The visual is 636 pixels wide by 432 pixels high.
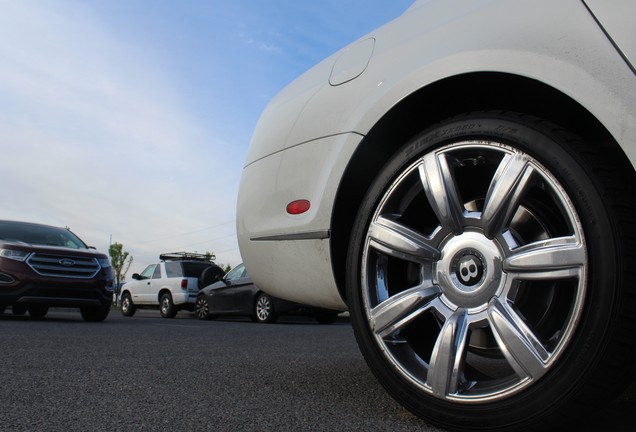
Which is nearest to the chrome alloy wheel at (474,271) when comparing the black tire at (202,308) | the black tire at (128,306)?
the black tire at (202,308)

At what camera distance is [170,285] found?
1409cm

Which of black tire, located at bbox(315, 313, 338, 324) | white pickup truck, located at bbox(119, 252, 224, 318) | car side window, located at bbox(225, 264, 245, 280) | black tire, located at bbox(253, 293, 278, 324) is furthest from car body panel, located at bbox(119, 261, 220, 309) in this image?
black tire, located at bbox(315, 313, 338, 324)

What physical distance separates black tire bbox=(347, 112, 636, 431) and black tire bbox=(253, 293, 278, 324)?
879 centimetres

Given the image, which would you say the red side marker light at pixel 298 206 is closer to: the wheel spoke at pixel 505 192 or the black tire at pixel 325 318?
the wheel spoke at pixel 505 192

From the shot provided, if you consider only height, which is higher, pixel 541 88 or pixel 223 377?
pixel 541 88

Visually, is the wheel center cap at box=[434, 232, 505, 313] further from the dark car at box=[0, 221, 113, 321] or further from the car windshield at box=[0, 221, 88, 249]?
the car windshield at box=[0, 221, 88, 249]

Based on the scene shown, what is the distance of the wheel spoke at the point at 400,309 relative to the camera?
5.86ft

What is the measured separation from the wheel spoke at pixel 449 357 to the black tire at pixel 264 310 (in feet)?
30.0

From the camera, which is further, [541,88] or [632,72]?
[541,88]

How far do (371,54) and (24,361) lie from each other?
2531mm

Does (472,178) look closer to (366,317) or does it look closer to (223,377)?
(366,317)

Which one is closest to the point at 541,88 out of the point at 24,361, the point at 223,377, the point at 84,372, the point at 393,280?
the point at 393,280

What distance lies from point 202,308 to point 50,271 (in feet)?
17.7

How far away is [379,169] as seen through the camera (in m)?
2.13
